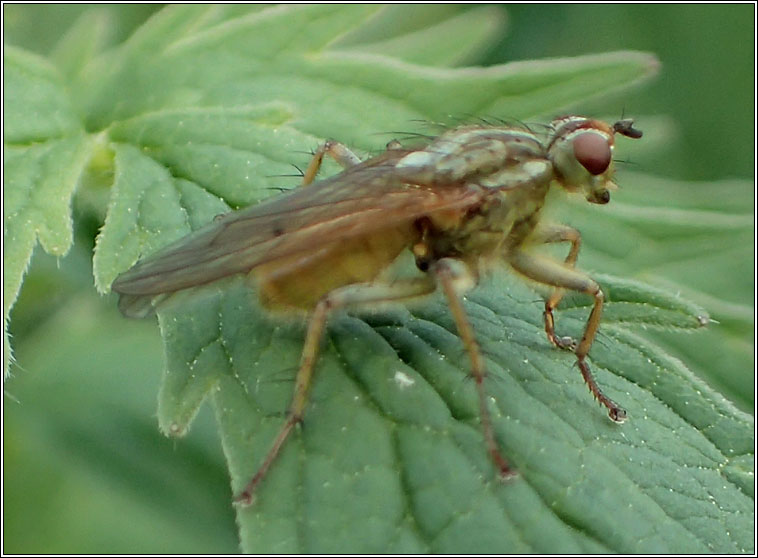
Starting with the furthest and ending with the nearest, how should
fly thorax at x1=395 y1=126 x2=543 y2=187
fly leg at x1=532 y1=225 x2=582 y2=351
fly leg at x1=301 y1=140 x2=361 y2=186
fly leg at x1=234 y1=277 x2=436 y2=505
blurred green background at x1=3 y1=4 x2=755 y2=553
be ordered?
blurred green background at x1=3 y1=4 x2=755 y2=553 < fly leg at x1=301 y1=140 x2=361 y2=186 < fly leg at x1=532 y1=225 x2=582 y2=351 < fly thorax at x1=395 y1=126 x2=543 y2=187 < fly leg at x1=234 y1=277 x2=436 y2=505

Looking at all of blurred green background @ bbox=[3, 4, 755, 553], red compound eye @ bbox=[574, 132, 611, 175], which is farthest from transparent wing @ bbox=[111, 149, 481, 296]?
blurred green background @ bbox=[3, 4, 755, 553]

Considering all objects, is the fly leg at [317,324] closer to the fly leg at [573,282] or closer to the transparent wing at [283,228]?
the transparent wing at [283,228]

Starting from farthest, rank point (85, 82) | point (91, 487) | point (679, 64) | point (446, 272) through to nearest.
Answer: point (679, 64)
point (91, 487)
point (85, 82)
point (446, 272)

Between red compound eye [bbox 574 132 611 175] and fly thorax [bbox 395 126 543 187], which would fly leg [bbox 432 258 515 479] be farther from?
red compound eye [bbox 574 132 611 175]

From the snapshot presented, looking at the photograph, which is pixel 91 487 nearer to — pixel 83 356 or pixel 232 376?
pixel 83 356

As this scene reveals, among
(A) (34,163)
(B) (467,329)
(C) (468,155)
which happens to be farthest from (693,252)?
(A) (34,163)

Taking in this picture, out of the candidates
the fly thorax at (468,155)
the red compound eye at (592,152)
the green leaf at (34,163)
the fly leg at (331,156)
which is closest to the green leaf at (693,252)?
the red compound eye at (592,152)

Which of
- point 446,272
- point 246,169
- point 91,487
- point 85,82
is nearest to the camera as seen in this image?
point 446,272

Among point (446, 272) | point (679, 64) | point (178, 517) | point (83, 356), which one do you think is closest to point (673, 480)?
point (446, 272)
